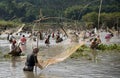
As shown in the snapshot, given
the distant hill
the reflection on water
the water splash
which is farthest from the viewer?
the distant hill

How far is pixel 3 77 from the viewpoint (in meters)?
17.7

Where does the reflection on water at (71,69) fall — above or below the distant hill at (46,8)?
below

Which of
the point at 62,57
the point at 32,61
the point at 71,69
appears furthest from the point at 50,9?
the point at 32,61

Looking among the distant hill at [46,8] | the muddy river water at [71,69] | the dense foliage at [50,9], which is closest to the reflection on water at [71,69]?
the muddy river water at [71,69]

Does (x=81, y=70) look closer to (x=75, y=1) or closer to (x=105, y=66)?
(x=105, y=66)

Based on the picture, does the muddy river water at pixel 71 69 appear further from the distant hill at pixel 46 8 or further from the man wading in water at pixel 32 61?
the distant hill at pixel 46 8

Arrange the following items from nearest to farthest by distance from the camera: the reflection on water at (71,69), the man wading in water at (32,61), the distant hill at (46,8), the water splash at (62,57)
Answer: the reflection on water at (71,69) < the man wading in water at (32,61) < the water splash at (62,57) < the distant hill at (46,8)

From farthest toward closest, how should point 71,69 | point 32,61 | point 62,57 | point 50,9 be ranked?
point 50,9 → point 71,69 → point 62,57 → point 32,61

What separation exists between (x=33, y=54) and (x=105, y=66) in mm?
4794

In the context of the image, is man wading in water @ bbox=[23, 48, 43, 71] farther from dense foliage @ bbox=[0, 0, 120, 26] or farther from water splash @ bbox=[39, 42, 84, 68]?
dense foliage @ bbox=[0, 0, 120, 26]

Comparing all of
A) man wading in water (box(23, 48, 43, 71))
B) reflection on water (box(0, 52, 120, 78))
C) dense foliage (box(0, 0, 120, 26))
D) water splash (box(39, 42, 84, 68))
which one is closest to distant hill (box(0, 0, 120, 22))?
dense foliage (box(0, 0, 120, 26))

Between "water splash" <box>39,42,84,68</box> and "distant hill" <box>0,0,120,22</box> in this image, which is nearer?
"water splash" <box>39,42,84,68</box>

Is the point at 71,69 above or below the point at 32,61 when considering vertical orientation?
below

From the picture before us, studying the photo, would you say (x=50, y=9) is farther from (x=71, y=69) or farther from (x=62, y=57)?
(x=62, y=57)
